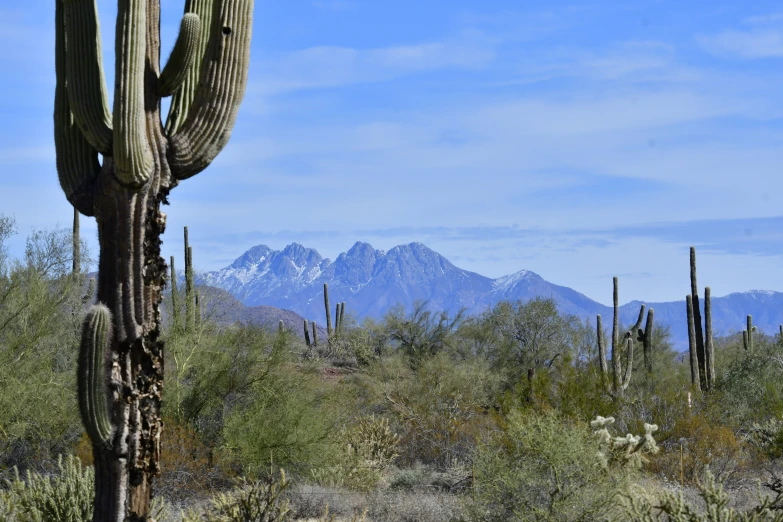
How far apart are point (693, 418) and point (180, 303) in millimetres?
8043

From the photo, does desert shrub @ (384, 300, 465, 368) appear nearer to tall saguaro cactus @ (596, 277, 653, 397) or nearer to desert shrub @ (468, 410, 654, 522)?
tall saguaro cactus @ (596, 277, 653, 397)

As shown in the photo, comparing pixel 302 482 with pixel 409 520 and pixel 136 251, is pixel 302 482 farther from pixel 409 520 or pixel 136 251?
pixel 136 251

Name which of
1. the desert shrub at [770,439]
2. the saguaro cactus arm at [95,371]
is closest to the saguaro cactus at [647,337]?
the desert shrub at [770,439]

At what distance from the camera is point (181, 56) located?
6527 mm

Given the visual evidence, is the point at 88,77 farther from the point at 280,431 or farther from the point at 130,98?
the point at 280,431

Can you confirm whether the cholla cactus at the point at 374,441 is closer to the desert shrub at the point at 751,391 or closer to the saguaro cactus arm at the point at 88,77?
the desert shrub at the point at 751,391

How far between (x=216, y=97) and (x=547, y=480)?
483 centimetres

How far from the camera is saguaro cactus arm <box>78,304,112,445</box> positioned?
6070 millimetres

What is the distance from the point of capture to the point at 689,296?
24.9m

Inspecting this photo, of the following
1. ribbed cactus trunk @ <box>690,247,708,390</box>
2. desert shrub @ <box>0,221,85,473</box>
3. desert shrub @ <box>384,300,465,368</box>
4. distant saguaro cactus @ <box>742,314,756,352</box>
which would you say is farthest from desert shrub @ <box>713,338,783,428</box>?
desert shrub @ <box>0,221,85,473</box>

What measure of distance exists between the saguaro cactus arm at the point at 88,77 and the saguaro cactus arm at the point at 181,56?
42 centimetres

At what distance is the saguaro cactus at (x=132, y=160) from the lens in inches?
245

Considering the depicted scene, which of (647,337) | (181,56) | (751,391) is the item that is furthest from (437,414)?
(647,337)

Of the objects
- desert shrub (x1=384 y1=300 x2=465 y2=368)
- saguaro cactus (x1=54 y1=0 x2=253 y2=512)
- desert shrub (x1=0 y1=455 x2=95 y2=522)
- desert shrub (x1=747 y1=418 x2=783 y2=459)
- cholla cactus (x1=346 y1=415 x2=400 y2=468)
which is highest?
saguaro cactus (x1=54 y1=0 x2=253 y2=512)
